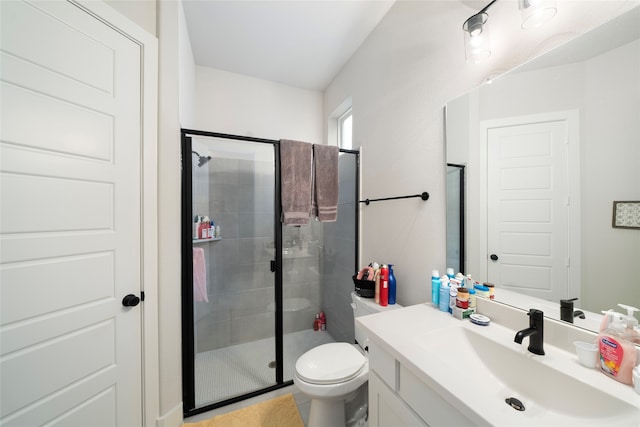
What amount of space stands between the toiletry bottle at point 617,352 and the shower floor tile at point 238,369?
1781 millimetres

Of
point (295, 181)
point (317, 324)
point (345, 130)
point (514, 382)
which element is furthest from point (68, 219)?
point (345, 130)

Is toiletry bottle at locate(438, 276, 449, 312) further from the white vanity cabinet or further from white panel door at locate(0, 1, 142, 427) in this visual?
white panel door at locate(0, 1, 142, 427)

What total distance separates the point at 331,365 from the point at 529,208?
4.00 feet

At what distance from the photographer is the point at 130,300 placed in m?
1.12

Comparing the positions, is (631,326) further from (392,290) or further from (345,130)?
(345,130)

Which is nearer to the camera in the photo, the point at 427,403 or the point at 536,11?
the point at 427,403

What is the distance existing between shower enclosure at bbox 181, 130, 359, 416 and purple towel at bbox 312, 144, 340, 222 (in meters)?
0.25

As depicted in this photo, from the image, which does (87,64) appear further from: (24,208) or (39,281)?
(39,281)

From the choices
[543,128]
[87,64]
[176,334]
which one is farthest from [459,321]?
[87,64]

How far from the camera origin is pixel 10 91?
0.79 meters

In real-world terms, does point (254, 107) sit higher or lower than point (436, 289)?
higher

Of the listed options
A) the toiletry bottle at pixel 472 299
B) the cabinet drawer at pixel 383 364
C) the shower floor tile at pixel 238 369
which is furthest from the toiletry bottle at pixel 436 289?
the shower floor tile at pixel 238 369

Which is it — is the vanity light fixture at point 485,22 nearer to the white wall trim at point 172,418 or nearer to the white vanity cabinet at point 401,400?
the white vanity cabinet at point 401,400

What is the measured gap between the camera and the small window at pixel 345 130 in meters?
2.51
